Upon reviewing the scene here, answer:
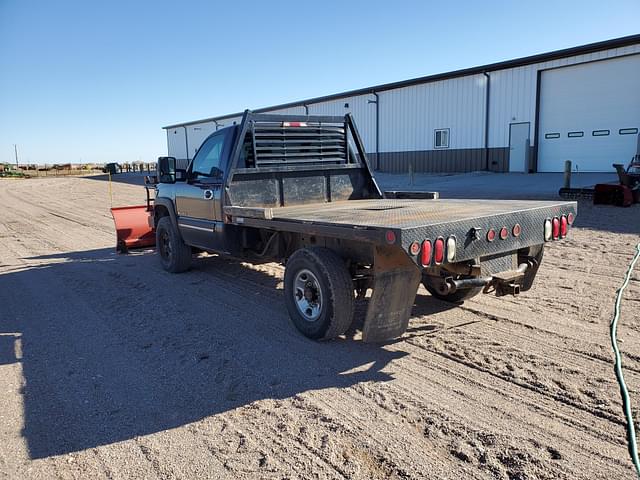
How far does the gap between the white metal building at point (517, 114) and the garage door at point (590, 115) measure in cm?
4

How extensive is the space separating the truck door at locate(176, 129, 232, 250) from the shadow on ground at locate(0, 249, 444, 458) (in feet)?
2.40

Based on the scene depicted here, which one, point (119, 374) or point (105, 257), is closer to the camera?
point (119, 374)

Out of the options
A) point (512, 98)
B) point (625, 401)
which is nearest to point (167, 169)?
point (625, 401)

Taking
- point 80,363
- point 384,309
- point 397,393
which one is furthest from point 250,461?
point 80,363

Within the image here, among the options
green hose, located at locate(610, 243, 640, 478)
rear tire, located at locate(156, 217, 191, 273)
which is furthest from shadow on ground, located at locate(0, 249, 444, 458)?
Result: green hose, located at locate(610, 243, 640, 478)

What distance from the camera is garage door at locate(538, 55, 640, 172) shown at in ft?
68.7

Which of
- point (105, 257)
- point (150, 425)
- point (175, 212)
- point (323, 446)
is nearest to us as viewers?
point (323, 446)

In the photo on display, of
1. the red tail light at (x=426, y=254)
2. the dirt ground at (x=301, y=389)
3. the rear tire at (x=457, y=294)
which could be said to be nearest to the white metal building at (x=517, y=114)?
the dirt ground at (x=301, y=389)

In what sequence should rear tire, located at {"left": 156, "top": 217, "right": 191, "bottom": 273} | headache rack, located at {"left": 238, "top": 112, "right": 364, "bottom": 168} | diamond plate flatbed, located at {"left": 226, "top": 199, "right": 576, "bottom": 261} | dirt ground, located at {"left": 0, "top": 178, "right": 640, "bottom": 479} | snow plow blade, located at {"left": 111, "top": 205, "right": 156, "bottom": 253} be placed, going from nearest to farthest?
dirt ground, located at {"left": 0, "top": 178, "right": 640, "bottom": 479}, diamond plate flatbed, located at {"left": 226, "top": 199, "right": 576, "bottom": 261}, headache rack, located at {"left": 238, "top": 112, "right": 364, "bottom": 168}, rear tire, located at {"left": 156, "top": 217, "right": 191, "bottom": 273}, snow plow blade, located at {"left": 111, "top": 205, "right": 156, "bottom": 253}

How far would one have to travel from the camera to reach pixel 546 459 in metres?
2.88

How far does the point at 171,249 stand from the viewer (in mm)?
7781

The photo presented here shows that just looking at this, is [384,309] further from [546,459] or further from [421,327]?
[546,459]

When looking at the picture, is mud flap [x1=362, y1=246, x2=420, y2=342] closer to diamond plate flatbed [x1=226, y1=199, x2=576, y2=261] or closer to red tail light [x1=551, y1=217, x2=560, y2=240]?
diamond plate flatbed [x1=226, y1=199, x2=576, y2=261]

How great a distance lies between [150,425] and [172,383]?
0.61 meters
